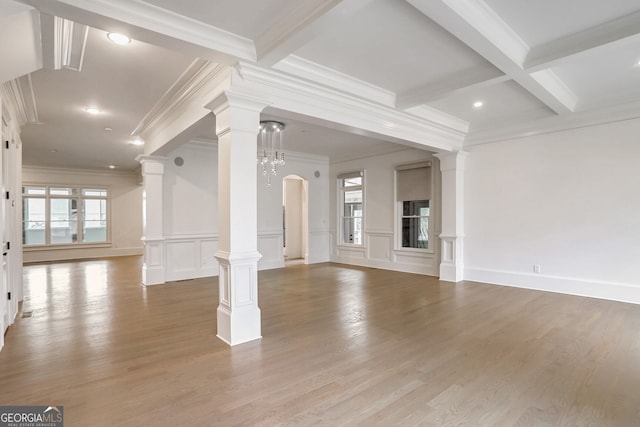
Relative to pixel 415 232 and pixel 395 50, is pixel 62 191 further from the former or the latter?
pixel 395 50

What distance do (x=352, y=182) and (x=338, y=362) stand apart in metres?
6.15

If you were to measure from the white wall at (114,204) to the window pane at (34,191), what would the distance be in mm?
218

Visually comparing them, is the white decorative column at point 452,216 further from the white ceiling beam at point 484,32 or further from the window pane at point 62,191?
the window pane at point 62,191

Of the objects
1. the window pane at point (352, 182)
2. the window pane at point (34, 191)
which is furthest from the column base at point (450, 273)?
the window pane at point (34, 191)

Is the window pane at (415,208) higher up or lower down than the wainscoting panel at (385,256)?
higher up

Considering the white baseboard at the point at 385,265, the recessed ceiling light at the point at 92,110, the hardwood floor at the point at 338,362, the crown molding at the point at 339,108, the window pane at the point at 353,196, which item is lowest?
the hardwood floor at the point at 338,362

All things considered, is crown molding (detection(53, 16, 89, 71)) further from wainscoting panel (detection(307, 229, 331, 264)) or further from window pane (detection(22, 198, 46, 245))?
window pane (detection(22, 198, 46, 245))

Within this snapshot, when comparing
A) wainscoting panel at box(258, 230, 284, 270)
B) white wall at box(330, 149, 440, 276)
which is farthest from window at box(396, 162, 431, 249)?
wainscoting panel at box(258, 230, 284, 270)

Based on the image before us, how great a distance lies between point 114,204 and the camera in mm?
10906

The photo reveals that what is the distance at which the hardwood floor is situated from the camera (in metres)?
2.00

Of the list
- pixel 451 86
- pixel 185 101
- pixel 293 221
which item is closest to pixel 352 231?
pixel 293 221

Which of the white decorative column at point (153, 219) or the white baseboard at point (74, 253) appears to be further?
the white baseboard at point (74, 253)

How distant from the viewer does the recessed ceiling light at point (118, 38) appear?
2.72 m

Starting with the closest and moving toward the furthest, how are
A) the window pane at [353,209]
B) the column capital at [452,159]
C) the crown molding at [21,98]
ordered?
the crown molding at [21,98], the column capital at [452,159], the window pane at [353,209]
